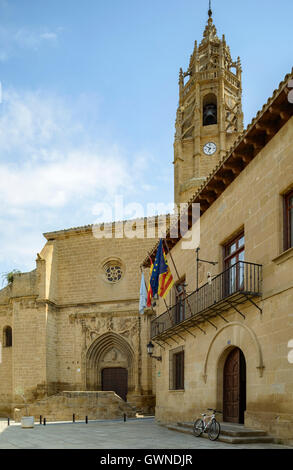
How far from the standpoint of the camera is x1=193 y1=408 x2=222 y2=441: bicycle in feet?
36.1

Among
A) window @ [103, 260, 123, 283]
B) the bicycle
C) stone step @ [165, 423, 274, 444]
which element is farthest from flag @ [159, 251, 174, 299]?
window @ [103, 260, 123, 283]

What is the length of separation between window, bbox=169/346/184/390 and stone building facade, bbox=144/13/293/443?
25 centimetres

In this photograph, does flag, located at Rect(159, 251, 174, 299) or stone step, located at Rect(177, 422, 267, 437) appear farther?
flag, located at Rect(159, 251, 174, 299)

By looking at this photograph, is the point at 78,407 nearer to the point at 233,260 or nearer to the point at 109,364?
the point at 109,364

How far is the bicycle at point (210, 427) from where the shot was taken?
11.0 meters

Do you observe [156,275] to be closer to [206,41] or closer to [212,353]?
[212,353]

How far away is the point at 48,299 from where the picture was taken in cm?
2942

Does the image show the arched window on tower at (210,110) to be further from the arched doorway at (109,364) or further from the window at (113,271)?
the arched doorway at (109,364)

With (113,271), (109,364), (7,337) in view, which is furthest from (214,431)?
(7,337)

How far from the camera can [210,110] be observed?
33.9 meters

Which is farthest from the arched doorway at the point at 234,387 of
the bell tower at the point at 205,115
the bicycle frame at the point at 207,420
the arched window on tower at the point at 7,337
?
the arched window on tower at the point at 7,337

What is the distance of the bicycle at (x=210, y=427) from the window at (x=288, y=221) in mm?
4132

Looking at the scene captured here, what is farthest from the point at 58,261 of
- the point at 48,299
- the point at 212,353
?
the point at 212,353

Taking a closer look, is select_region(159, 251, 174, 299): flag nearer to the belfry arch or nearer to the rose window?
the belfry arch
